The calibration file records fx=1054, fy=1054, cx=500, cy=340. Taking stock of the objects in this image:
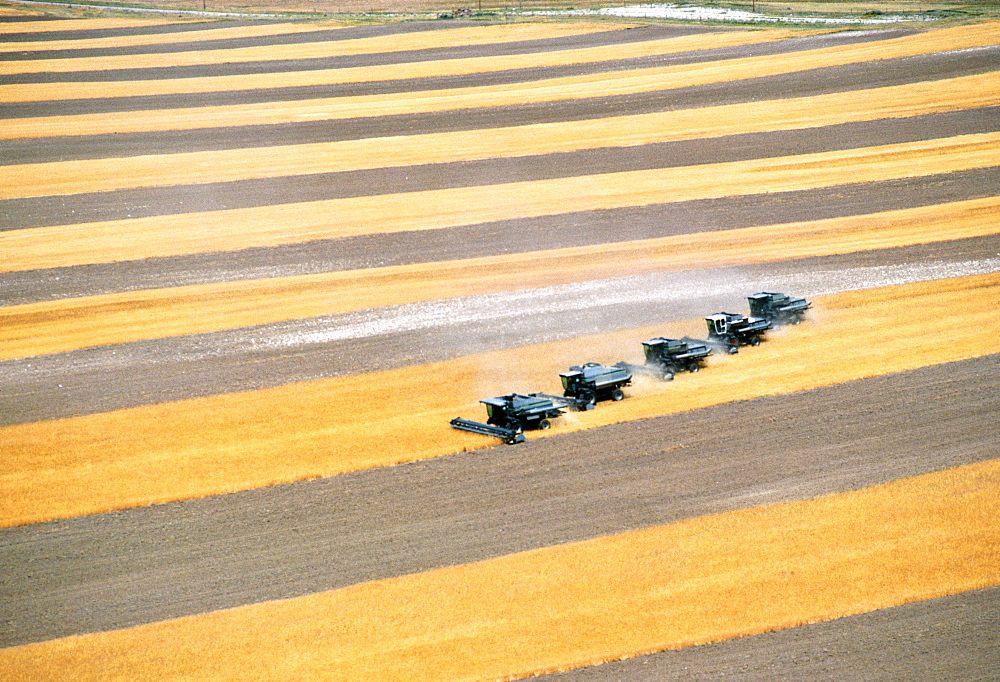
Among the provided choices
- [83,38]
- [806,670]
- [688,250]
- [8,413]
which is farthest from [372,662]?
[83,38]

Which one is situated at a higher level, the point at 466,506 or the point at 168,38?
the point at 168,38

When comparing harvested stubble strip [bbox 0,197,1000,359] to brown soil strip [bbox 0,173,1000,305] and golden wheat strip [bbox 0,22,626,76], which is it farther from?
golden wheat strip [bbox 0,22,626,76]

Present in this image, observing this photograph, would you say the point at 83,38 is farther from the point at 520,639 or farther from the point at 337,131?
the point at 520,639

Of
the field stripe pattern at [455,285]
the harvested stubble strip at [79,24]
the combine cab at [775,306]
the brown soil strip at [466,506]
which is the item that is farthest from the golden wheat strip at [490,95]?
the brown soil strip at [466,506]

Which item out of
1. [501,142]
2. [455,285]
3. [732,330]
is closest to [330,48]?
[501,142]

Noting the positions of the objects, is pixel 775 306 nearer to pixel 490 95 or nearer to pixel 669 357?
pixel 669 357

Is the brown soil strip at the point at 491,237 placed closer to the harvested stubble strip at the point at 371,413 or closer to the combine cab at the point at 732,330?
the harvested stubble strip at the point at 371,413

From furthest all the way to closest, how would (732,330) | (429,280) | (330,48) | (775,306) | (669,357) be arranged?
(330,48) < (429,280) < (775,306) < (732,330) < (669,357)
